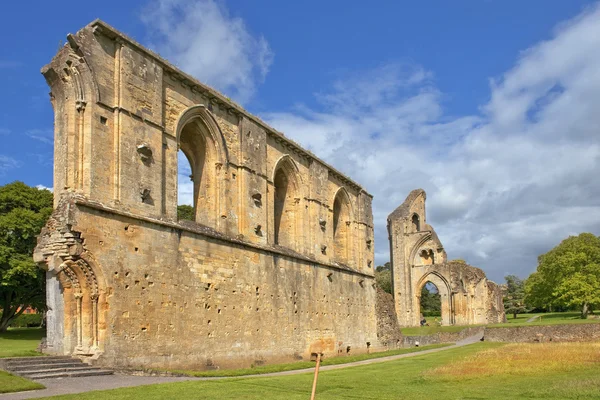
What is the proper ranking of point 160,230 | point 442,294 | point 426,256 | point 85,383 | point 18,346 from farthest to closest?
point 426,256, point 442,294, point 18,346, point 160,230, point 85,383

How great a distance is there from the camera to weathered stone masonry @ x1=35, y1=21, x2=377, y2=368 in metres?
15.6

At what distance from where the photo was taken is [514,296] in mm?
84438

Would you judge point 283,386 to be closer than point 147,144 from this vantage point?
Yes

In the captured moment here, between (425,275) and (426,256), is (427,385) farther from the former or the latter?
(426,256)

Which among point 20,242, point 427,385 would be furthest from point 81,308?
point 20,242

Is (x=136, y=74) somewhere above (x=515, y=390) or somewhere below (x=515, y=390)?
above

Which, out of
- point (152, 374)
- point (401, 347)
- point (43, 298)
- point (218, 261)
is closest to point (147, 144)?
point (218, 261)

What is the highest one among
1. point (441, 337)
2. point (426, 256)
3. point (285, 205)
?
point (285, 205)

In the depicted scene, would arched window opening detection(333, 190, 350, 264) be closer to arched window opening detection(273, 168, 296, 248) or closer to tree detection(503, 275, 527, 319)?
arched window opening detection(273, 168, 296, 248)

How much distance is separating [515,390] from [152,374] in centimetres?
856

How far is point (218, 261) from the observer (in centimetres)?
2042

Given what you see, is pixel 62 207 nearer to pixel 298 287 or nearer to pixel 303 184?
pixel 298 287

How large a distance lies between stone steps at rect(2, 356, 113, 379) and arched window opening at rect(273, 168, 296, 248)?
13223 mm

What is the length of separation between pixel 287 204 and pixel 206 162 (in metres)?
6.91
